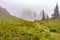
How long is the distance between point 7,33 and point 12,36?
53 cm

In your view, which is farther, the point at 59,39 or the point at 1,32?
the point at 59,39

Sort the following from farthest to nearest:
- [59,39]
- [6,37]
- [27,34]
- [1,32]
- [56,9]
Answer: [56,9] → [59,39] → [27,34] → [1,32] → [6,37]

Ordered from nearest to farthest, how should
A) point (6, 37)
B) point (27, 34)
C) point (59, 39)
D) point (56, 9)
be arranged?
1. point (6, 37)
2. point (27, 34)
3. point (59, 39)
4. point (56, 9)

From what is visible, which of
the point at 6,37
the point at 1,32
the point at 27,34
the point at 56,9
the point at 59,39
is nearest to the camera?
the point at 6,37

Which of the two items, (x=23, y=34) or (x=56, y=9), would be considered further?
(x=56, y=9)

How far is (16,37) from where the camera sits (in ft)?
46.9

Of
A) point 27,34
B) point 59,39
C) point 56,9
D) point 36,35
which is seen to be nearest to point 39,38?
point 36,35

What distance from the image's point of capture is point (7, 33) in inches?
570

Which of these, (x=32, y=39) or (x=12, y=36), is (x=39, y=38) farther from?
(x=12, y=36)

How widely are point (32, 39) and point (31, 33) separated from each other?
1.21 meters

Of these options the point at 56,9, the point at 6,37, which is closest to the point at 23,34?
the point at 6,37

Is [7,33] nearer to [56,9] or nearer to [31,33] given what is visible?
[31,33]

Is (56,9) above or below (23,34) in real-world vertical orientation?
above

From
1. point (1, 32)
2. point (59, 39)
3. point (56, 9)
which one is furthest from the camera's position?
point (56, 9)
